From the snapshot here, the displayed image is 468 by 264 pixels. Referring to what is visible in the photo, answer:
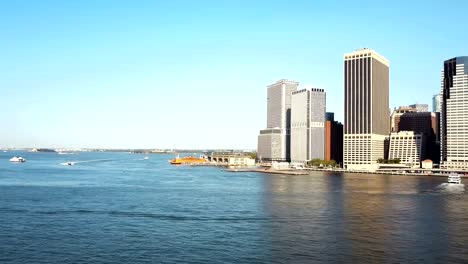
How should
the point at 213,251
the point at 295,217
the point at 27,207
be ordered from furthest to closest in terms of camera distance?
the point at 27,207 < the point at 295,217 < the point at 213,251

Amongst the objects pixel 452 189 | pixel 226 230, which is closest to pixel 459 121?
pixel 452 189

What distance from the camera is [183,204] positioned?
210ft

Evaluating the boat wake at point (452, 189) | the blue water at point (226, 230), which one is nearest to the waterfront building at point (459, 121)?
the boat wake at point (452, 189)

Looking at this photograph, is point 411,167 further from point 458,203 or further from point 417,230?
point 417,230

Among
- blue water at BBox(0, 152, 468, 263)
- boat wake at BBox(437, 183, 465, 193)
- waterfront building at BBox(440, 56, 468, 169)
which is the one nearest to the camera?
blue water at BBox(0, 152, 468, 263)

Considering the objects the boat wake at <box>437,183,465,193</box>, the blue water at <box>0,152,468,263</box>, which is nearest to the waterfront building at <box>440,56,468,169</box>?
the boat wake at <box>437,183,465,193</box>

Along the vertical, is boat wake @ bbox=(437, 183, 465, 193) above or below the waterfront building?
below

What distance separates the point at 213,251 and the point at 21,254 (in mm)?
13803

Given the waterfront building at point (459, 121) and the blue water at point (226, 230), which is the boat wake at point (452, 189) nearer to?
the blue water at point (226, 230)

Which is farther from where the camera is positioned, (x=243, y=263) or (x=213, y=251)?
(x=213, y=251)

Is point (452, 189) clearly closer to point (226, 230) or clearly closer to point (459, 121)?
point (226, 230)

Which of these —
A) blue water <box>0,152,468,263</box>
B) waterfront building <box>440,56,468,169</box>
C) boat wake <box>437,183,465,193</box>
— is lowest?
boat wake <box>437,183,465,193</box>

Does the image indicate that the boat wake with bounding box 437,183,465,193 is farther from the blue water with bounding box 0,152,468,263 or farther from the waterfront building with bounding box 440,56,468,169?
the waterfront building with bounding box 440,56,468,169

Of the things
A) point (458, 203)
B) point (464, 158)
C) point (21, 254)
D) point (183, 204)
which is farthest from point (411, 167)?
point (21, 254)
